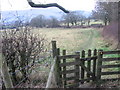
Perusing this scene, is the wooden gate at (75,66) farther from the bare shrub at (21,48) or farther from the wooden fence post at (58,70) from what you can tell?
the bare shrub at (21,48)

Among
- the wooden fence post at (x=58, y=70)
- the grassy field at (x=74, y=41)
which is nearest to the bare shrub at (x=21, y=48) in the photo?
the wooden fence post at (x=58, y=70)

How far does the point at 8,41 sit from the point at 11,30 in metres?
0.51

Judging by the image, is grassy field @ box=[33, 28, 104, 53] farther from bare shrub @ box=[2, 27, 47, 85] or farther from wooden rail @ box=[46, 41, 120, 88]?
wooden rail @ box=[46, 41, 120, 88]

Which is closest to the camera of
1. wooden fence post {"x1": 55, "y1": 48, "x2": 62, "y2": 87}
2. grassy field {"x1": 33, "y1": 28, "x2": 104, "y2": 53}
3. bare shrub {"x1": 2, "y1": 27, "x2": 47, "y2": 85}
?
wooden fence post {"x1": 55, "y1": 48, "x2": 62, "y2": 87}

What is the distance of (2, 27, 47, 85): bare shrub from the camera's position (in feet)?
19.7

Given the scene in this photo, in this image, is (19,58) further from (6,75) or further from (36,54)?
(6,75)

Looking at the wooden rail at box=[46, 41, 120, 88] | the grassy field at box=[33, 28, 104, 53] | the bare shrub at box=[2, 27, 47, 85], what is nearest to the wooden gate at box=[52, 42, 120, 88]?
the wooden rail at box=[46, 41, 120, 88]

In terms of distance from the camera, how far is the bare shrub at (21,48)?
5.99 meters

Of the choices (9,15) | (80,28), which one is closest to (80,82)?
(9,15)

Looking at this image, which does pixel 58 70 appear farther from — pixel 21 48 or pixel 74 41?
pixel 74 41

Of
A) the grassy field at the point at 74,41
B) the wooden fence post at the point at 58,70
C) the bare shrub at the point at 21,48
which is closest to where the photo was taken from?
the wooden fence post at the point at 58,70

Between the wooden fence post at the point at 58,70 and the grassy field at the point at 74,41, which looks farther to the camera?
the grassy field at the point at 74,41

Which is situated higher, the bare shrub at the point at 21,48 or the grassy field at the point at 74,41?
the bare shrub at the point at 21,48

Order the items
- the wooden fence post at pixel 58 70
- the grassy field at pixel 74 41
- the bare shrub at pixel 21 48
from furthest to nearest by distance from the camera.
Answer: the grassy field at pixel 74 41, the bare shrub at pixel 21 48, the wooden fence post at pixel 58 70
